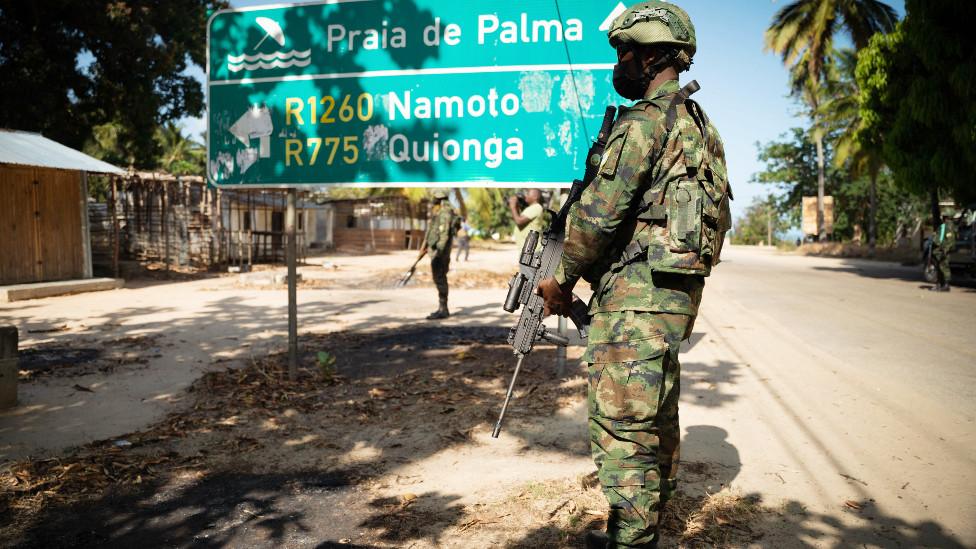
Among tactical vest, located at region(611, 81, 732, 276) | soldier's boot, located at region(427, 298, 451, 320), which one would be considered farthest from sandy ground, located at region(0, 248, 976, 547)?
tactical vest, located at region(611, 81, 732, 276)

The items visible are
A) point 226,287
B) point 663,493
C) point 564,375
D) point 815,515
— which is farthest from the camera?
point 226,287

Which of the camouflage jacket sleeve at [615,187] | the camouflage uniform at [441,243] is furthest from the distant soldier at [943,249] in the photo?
the camouflage jacket sleeve at [615,187]

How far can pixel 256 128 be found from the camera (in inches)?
205

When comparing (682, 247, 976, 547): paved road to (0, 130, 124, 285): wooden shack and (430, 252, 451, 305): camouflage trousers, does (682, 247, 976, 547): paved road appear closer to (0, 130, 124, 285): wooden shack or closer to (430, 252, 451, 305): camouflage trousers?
(430, 252, 451, 305): camouflage trousers

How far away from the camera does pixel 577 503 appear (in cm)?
295

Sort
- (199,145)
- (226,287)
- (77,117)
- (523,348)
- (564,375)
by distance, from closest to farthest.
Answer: (523,348) → (564,375) → (226,287) → (77,117) → (199,145)

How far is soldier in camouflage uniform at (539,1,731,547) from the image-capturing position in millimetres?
2223

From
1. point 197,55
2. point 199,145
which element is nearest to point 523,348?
point 197,55

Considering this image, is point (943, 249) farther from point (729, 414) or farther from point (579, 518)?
point (579, 518)

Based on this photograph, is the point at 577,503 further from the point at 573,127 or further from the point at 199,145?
the point at 199,145

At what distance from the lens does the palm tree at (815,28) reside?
23266mm

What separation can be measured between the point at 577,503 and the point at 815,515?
1103 millimetres

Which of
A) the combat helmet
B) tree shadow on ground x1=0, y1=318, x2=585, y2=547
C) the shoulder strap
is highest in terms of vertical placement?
the combat helmet

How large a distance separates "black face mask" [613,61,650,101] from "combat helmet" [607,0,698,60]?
0.11 metres
